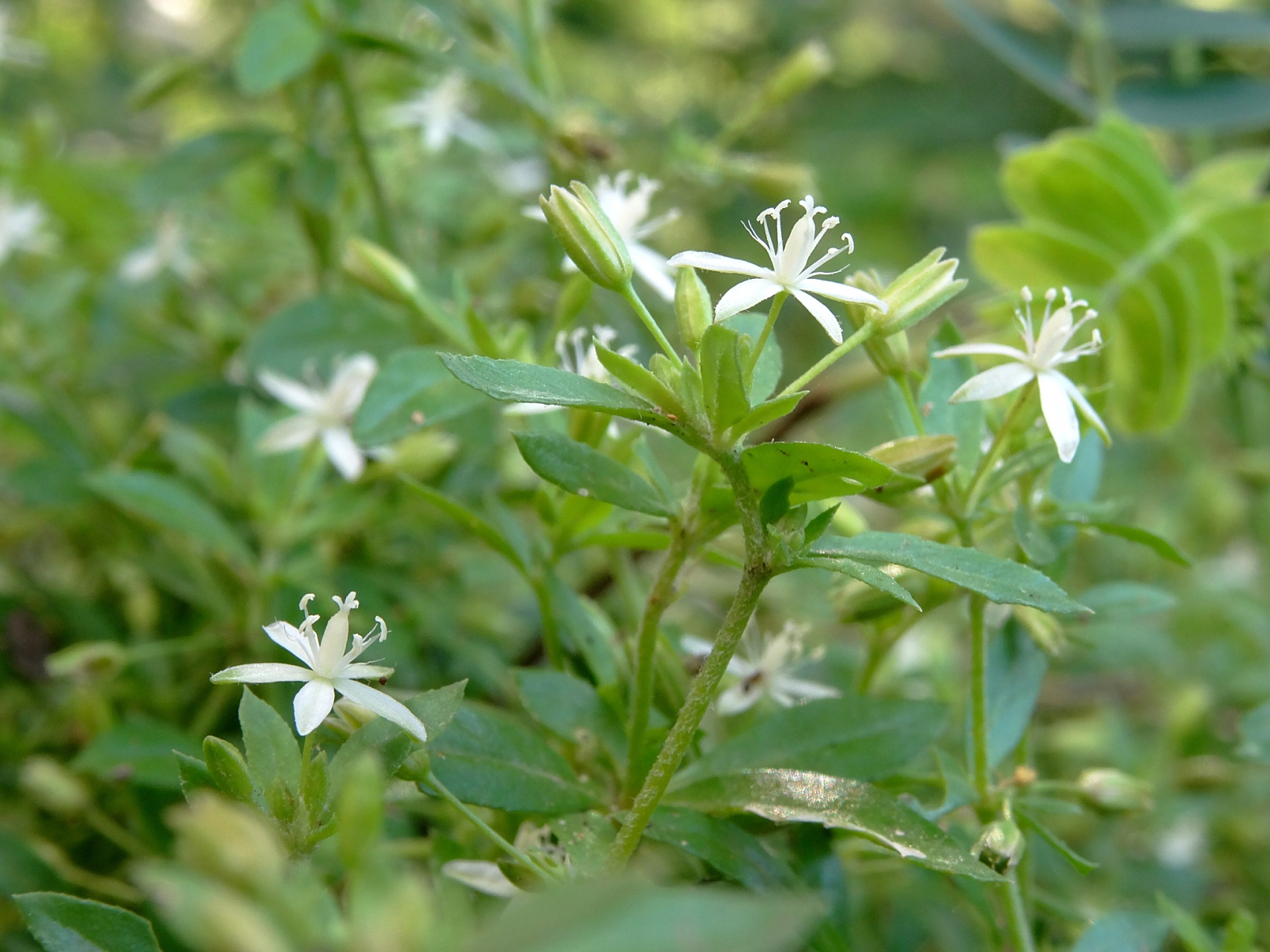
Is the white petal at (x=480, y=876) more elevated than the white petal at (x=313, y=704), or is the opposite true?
the white petal at (x=313, y=704)

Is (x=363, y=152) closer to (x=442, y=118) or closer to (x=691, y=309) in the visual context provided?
(x=442, y=118)

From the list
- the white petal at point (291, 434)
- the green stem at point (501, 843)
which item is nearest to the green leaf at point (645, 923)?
the green stem at point (501, 843)

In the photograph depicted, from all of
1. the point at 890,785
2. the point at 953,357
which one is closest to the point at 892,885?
the point at 890,785

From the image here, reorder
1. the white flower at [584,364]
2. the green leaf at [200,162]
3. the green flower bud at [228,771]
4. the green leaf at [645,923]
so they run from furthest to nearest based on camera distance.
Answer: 1. the green leaf at [200,162]
2. the white flower at [584,364]
3. the green flower bud at [228,771]
4. the green leaf at [645,923]

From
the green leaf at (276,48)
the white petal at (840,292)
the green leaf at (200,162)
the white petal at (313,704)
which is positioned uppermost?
the green leaf at (276,48)

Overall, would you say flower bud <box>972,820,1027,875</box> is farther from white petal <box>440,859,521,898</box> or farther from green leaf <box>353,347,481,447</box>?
green leaf <box>353,347,481,447</box>

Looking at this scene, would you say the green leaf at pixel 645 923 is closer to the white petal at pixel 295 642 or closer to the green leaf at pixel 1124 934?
the white petal at pixel 295 642

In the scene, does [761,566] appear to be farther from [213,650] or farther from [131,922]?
[213,650]

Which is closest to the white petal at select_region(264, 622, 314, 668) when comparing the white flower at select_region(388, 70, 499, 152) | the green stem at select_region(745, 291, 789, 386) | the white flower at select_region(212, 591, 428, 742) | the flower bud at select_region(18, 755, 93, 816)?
the white flower at select_region(212, 591, 428, 742)
